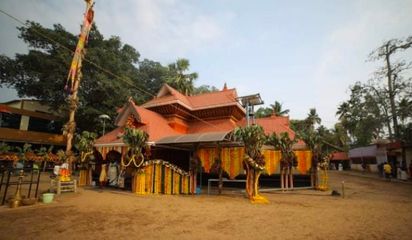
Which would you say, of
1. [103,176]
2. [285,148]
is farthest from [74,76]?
[285,148]

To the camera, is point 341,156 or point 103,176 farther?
point 341,156

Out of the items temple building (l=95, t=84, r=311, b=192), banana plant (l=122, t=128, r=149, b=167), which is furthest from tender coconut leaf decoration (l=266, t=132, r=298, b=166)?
banana plant (l=122, t=128, r=149, b=167)

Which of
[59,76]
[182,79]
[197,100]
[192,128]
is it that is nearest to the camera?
[192,128]

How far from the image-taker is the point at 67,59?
1059 inches

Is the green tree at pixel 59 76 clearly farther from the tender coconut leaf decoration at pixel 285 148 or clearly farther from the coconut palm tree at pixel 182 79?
the tender coconut leaf decoration at pixel 285 148

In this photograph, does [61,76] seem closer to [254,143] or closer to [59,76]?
[59,76]

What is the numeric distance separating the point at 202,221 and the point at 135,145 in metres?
6.82

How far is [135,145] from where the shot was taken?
12.2 meters

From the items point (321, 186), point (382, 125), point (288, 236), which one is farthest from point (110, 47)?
point (382, 125)

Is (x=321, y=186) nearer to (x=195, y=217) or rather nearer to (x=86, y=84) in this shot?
(x=195, y=217)

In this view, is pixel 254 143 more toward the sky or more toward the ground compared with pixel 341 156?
more toward the ground

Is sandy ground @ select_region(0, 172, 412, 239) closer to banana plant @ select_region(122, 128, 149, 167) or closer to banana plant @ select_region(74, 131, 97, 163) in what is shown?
banana plant @ select_region(122, 128, 149, 167)

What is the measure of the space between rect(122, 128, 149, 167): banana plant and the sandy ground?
2.85 metres

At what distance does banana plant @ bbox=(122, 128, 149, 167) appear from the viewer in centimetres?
1197
